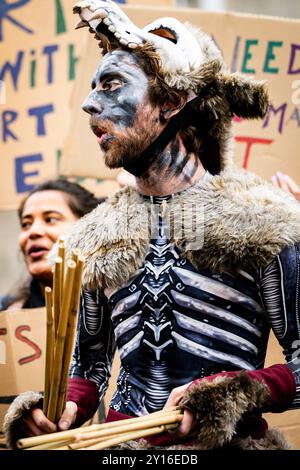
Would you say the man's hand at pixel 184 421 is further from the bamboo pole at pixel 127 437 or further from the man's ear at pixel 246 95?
the man's ear at pixel 246 95

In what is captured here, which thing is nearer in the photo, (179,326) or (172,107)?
(179,326)

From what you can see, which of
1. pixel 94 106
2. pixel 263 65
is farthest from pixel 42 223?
pixel 94 106

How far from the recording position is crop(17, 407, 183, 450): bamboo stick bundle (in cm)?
194

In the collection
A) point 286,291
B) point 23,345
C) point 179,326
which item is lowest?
point 23,345

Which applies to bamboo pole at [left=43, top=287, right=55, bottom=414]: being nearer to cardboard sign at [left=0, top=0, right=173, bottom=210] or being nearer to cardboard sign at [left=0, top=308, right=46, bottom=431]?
cardboard sign at [left=0, top=308, right=46, bottom=431]

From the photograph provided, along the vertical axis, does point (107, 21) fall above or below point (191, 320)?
above

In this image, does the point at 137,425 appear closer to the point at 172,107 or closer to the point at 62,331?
the point at 62,331

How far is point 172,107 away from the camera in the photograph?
2.30 meters

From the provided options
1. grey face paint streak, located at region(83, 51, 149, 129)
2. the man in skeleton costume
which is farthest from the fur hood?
grey face paint streak, located at region(83, 51, 149, 129)

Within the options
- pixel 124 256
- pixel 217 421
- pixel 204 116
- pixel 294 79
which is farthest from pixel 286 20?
pixel 217 421

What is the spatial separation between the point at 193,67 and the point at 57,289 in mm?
708

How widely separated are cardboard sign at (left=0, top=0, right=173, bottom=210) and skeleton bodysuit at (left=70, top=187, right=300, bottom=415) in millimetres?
1695

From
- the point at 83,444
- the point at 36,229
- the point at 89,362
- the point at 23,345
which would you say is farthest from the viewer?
the point at 36,229
